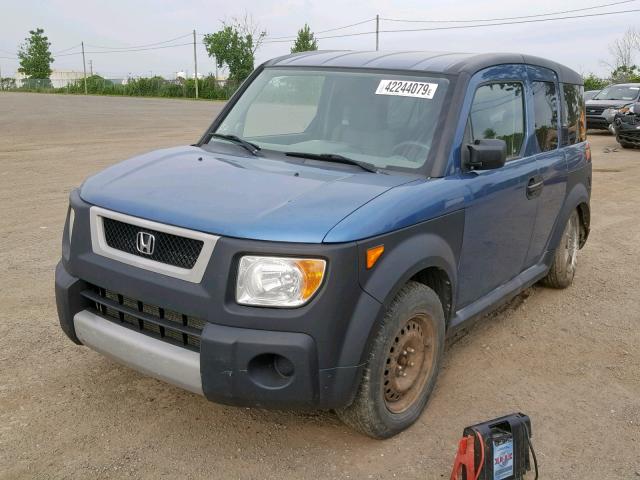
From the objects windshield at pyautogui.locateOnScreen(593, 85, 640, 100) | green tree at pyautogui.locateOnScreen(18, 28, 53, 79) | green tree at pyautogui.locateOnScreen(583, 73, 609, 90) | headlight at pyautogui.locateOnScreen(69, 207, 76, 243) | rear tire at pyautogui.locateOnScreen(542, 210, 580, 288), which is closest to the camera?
headlight at pyautogui.locateOnScreen(69, 207, 76, 243)

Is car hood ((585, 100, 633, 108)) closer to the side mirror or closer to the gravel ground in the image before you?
the gravel ground

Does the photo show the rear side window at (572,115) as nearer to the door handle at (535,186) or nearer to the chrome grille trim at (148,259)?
the door handle at (535,186)

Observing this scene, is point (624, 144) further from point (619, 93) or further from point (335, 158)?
point (335, 158)

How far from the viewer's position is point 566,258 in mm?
5613

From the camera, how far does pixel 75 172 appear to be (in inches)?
437

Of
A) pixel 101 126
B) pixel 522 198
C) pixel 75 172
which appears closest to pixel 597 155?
pixel 75 172

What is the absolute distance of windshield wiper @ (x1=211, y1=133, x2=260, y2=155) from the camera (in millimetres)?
3979

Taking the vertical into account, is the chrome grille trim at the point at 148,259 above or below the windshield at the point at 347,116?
below

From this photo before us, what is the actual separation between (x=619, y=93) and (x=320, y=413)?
20427 millimetres

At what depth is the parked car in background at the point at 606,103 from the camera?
775 inches

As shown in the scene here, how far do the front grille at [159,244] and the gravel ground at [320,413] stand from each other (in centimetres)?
93

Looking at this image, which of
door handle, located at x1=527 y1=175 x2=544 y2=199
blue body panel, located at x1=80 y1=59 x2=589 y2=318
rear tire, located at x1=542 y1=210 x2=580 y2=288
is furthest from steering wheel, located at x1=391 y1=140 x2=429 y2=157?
rear tire, located at x1=542 y1=210 x2=580 y2=288

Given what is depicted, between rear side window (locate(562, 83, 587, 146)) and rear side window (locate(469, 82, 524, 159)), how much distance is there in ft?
2.87

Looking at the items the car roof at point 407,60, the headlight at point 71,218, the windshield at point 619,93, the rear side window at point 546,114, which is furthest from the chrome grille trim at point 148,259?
the windshield at point 619,93
